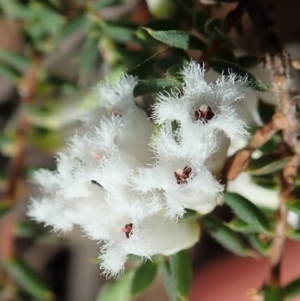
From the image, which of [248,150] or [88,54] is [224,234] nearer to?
[248,150]

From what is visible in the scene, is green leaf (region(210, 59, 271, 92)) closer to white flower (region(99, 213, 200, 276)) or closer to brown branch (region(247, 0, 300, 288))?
brown branch (region(247, 0, 300, 288))

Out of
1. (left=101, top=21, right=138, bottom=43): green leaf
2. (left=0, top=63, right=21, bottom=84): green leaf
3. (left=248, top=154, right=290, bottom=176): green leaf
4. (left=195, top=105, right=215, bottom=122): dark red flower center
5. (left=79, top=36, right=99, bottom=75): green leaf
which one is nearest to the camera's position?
(left=195, top=105, right=215, bottom=122): dark red flower center

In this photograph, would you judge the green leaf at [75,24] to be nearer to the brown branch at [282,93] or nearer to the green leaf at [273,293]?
the brown branch at [282,93]

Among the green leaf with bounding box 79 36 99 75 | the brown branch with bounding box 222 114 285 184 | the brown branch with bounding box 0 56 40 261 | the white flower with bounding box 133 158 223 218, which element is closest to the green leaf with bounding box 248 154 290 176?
the brown branch with bounding box 222 114 285 184

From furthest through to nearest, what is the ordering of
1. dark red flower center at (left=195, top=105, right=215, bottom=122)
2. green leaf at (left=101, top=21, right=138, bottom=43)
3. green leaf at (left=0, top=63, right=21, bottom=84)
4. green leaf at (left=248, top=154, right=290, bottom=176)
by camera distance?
1. green leaf at (left=0, top=63, right=21, bottom=84)
2. green leaf at (left=101, top=21, right=138, bottom=43)
3. green leaf at (left=248, top=154, right=290, bottom=176)
4. dark red flower center at (left=195, top=105, right=215, bottom=122)

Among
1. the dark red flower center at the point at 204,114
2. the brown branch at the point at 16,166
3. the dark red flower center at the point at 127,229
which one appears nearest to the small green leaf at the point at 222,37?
the dark red flower center at the point at 204,114

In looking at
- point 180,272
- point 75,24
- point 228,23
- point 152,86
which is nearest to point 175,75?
point 152,86

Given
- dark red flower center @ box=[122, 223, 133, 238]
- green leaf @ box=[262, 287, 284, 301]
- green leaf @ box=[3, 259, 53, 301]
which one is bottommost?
green leaf @ box=[3, 259, 53, 301]
